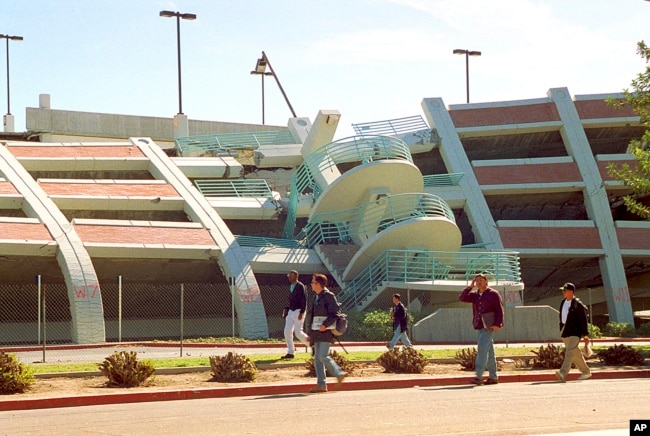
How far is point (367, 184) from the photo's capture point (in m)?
39.3

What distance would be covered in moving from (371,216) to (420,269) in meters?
3.79

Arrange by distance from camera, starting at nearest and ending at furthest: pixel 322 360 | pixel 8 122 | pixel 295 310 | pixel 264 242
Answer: pixel 322 360 < pixel 295 310 < pixel 264 242 < pixel 8 122

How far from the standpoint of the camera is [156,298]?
43.2 meters

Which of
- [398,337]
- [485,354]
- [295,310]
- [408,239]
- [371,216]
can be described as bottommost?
[485,354]

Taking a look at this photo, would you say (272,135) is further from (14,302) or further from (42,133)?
(14,302)

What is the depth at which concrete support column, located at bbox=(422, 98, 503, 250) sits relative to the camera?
46312 millimetres

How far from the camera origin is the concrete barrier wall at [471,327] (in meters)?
33.1

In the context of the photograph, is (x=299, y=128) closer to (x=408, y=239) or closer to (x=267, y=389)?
(x=408, y=239)

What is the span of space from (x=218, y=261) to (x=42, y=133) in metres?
19.2

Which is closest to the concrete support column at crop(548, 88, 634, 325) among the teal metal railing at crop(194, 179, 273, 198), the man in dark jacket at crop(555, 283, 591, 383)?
the teal metal railing at crop(194, 179, 273, 198)

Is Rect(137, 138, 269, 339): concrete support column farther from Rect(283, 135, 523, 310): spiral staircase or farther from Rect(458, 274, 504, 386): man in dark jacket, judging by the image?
Rect(458, 274, 504, 386): man in dark jacket

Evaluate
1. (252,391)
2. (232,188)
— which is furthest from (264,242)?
(252,391)

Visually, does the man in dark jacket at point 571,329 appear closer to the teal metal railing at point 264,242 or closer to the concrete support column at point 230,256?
the concrete support column at point 230,256

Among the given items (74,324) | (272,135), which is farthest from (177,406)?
(272,135)
